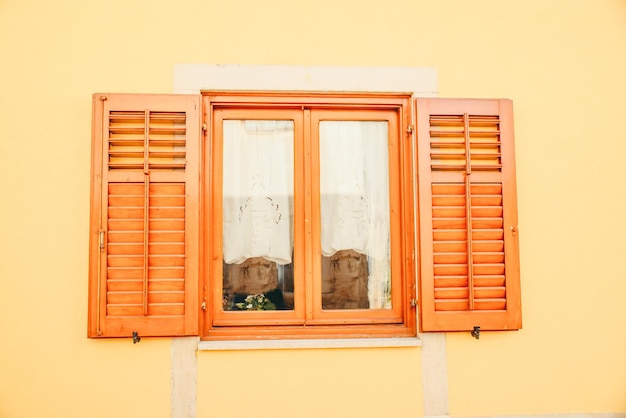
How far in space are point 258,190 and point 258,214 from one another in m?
0.18

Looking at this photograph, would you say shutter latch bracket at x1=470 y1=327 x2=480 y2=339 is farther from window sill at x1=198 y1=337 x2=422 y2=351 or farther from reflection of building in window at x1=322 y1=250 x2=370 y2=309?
reflection of building in window at x1=322 y1=250 x2=370 y2=309

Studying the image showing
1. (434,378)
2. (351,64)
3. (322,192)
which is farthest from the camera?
(322,192)

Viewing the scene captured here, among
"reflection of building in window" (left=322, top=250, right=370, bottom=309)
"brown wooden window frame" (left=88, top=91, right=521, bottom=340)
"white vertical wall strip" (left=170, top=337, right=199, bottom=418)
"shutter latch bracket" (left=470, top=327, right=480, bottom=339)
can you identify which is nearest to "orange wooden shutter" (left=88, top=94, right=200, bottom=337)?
"brown wooden window frame" (left=88, top=91, right=521, bottom=340)

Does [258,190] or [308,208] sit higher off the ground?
[258,190]

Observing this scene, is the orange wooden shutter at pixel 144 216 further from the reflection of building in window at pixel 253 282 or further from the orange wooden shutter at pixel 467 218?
the orange wooden shutter at pixel 467 218

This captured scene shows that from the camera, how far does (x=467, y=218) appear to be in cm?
338

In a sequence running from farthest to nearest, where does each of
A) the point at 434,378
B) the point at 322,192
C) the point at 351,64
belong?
the point at 322,192
the point at 351,64
the point at 434,378

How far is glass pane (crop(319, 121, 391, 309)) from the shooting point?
3.58 metres

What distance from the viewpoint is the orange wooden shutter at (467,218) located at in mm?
3361

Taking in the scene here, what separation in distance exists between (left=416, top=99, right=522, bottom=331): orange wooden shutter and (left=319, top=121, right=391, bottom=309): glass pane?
0.33 metres

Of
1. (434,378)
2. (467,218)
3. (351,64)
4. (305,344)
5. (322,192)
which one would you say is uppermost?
(351,64)

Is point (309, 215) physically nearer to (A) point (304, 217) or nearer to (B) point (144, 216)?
(A) point (304, 217)

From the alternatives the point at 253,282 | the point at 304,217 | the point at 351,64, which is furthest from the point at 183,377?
the point at 351,64

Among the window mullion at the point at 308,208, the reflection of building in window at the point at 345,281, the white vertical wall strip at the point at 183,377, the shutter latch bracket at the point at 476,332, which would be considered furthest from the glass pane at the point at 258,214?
the shutter latch bracket at the point at 476,332
